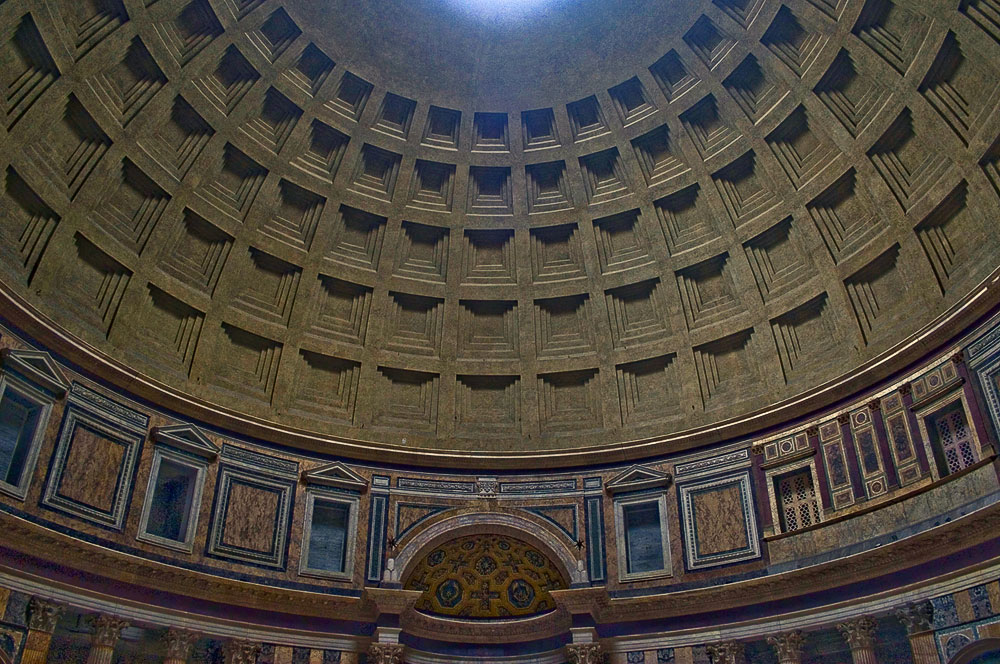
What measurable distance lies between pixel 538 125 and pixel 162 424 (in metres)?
15.0

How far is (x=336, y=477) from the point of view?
23.9 m

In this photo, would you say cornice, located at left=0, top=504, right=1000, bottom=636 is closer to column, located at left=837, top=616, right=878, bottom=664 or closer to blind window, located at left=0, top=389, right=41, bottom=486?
column, located at left=837, top=616, right=878, bottom=664

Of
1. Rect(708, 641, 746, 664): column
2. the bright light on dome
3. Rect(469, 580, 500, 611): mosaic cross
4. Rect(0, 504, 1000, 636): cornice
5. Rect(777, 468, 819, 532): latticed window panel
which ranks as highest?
the bright light on dome

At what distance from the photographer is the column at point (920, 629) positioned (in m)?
17.1

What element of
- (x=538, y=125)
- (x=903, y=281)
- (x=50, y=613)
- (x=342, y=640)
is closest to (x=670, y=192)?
(x=538, y=125)

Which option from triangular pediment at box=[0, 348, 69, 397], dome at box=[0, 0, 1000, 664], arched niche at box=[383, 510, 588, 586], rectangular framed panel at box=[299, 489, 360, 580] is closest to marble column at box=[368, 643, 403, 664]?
dome at box=[0, 0, 1000, 664]

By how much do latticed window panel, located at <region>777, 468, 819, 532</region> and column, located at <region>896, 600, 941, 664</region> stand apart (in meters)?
3.60

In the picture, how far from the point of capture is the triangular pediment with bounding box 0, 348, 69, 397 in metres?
18.1

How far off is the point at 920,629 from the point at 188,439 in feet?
62.1

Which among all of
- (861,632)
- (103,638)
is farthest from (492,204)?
(103,638)

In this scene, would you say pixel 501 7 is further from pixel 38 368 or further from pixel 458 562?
pixel 458 562

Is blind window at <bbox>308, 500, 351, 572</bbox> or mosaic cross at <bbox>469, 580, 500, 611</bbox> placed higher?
blind window at <bbox>308, 500, 351, 572</bbox>

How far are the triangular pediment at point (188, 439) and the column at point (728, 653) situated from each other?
48.3 feet

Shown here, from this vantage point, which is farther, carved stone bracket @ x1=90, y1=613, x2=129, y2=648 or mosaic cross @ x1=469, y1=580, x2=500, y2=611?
mosaic cross @ x1=469, y1=580, x2=500, y2=611
